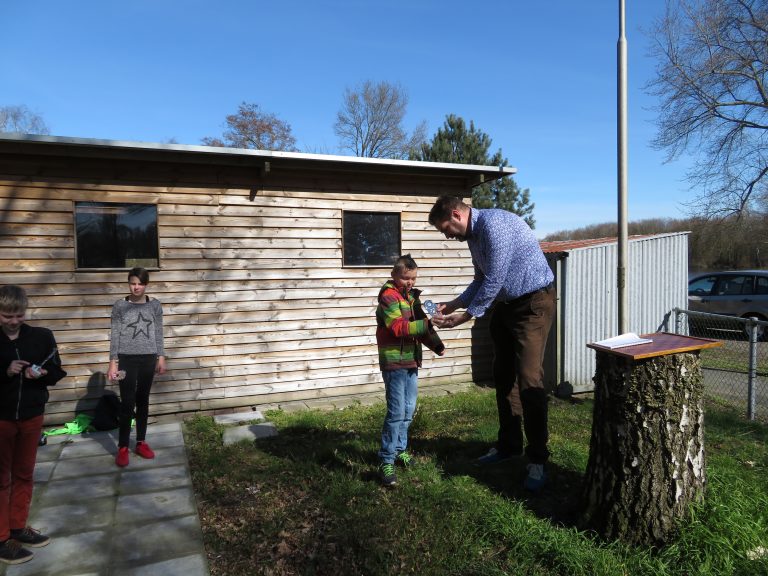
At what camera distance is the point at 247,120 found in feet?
102

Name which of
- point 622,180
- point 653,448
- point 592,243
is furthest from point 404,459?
point 592,243

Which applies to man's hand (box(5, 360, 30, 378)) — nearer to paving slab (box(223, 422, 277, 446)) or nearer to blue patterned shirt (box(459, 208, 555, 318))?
paving slab (box(223, 422, 277, 446))

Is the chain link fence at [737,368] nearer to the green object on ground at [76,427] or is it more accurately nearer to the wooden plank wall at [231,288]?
the wooden plank wall at [231,288]

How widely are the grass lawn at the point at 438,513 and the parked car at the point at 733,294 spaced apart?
8.54 meters

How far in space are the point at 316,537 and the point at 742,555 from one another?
2189 mm

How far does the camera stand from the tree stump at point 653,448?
2.57m

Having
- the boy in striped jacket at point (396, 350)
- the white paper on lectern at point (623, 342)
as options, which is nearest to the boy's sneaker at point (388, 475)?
the boy in striped jacket at point (396, 350)

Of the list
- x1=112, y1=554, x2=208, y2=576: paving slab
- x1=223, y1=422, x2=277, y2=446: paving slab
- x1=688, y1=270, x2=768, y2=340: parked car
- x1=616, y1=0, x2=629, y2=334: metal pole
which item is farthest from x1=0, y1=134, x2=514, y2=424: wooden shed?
x1=688, y1=270, x2=768, y2=340: parked car

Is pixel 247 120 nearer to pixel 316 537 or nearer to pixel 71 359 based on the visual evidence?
pixel 71 359

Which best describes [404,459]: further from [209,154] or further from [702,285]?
[702,285]

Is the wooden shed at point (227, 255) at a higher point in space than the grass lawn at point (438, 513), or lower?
higher

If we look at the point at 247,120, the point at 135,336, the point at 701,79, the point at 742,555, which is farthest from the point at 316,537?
the point at 247,120

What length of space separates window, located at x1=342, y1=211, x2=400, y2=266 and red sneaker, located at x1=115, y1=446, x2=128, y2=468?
340cm

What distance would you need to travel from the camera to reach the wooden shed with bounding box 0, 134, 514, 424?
5.43 metres
